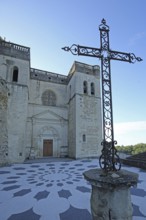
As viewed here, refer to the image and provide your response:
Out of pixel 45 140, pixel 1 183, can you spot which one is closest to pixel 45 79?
pixel 45 140

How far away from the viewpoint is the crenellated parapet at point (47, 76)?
1585 cm

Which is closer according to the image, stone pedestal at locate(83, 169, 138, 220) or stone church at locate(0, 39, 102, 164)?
stone pedestal at locate(83, 169, 138, 220)

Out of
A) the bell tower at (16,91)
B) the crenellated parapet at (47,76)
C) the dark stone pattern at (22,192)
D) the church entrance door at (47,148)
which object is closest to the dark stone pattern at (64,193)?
the dark stone pattern at (22,192)

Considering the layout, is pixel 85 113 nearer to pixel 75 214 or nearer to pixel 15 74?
pixel 15 74

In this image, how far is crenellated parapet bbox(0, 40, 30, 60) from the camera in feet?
41.6

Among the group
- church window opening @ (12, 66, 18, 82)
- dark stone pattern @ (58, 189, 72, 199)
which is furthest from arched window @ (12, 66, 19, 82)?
Result: dark stone pattern @ (58, 189, 72, 199)

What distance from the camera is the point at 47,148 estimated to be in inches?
572

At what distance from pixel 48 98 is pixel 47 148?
569cm

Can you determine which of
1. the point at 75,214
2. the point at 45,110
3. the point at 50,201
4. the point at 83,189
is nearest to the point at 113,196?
the point at 75,214

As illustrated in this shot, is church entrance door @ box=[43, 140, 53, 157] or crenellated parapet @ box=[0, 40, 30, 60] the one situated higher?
crenellated parapet @ box=[0, 40, 30, 60]

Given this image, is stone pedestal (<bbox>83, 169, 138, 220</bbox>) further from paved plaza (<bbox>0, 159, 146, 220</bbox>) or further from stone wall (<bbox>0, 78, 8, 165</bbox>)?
stone wall (<bbox>0, 78, 8, 165</bbox>)

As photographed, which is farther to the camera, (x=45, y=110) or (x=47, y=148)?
(x=45, y=110)

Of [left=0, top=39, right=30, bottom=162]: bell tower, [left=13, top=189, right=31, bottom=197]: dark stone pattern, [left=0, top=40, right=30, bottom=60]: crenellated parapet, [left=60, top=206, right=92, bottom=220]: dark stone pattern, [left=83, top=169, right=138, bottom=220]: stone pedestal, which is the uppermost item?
[left=0, top=40, right=30, bottom=60]: crenellated parapet

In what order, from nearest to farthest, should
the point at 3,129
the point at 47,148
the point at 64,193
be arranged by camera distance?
the point at 64,193, the point at 3,129, the point at 47,148
